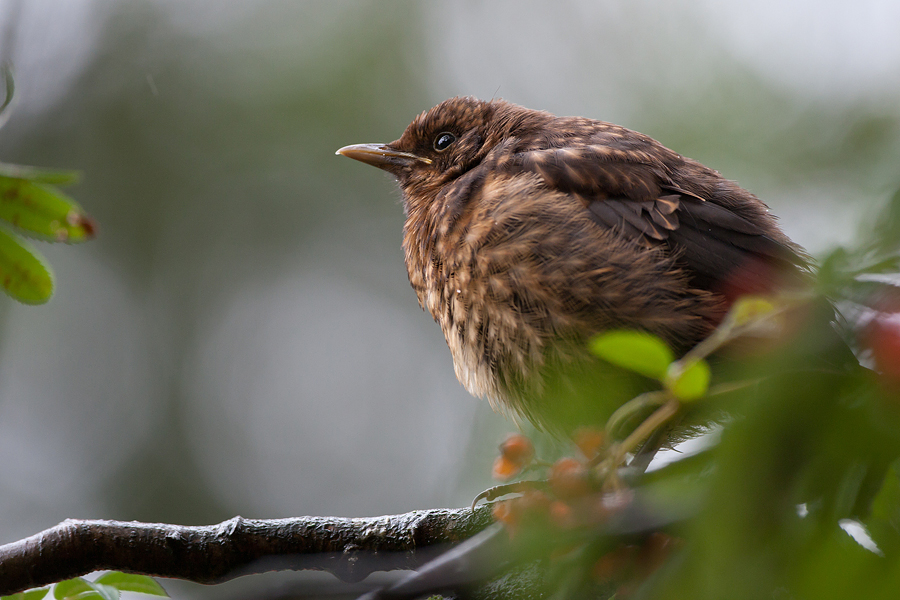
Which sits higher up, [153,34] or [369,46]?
[153,34]

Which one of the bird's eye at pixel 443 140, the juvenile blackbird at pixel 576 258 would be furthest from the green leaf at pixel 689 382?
the bird's eye at pixel 443 140

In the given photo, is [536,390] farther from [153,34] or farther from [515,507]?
[153,34]

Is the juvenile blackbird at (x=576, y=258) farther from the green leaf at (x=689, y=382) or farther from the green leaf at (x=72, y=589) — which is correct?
the green leaf at (x=72, y=589)

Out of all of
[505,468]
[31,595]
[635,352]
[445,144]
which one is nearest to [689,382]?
[635,352]

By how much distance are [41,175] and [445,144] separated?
2471 millimetres

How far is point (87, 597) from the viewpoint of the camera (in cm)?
154

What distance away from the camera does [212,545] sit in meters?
1.85

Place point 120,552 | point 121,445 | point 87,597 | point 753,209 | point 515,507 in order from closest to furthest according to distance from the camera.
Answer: point 515,507, point 87,597, point 120,552, point 753,209, point 121,445

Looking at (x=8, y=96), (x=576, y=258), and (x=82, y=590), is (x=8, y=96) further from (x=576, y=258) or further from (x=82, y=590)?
(x=576, y=258)

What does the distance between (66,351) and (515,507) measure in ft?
33.1

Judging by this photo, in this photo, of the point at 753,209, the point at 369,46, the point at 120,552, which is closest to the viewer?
the point at 120,552

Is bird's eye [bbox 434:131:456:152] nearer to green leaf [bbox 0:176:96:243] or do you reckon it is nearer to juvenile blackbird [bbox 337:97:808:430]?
juvenile blackbird [bbox 337:97:808:430]

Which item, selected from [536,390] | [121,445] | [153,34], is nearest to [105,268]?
[121,445]

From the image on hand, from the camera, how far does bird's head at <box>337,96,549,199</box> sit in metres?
3.41
